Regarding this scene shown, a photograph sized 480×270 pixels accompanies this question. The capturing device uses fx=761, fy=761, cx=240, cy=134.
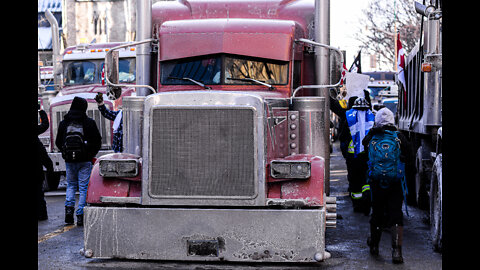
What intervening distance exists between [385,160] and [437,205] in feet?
4.03

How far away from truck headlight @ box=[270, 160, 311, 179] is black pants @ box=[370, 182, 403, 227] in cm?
153

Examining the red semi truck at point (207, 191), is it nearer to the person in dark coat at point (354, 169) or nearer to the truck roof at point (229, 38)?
the truck roof at point (229, 38)

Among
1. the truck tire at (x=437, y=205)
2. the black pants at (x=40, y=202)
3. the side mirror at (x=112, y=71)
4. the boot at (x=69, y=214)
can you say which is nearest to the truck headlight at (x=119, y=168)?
the side mirror at (x=112, y=71)

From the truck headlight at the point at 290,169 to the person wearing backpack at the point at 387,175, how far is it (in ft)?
4.59

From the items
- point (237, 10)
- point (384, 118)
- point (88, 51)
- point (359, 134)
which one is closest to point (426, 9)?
point (384, 118)

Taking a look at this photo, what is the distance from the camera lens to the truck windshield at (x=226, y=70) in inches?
344

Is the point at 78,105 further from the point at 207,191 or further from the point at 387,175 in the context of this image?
the point at 387,175

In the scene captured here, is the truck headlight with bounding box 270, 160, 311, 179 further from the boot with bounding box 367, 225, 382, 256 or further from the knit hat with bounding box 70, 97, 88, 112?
the knit hat with bounding box 70, 97, 88, 112

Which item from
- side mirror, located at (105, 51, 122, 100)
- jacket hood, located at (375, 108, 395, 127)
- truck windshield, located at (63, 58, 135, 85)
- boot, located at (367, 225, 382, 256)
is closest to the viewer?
jacket hood, located at (375, 108, 395, 127)

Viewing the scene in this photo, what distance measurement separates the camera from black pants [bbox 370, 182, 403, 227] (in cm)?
809

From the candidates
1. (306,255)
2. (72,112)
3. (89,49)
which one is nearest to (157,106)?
(306,255)

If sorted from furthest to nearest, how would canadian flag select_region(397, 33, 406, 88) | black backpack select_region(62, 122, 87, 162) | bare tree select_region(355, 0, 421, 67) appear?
bare tree select_region(355, 0, 421, 67) → canadian flag select_region(397, 33, 406, 88) → black backpack select_region(62, 122, 87, 162)

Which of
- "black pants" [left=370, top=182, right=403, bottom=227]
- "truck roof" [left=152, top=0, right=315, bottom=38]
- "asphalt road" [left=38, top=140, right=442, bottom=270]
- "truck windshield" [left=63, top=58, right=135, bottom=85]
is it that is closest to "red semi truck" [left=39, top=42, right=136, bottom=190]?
"truck windshield" [left=63, top=58, right=135, bottom=85]
